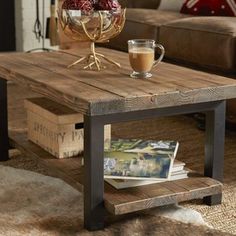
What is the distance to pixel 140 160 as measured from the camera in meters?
1.81

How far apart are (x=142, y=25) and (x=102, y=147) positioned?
1567 mm

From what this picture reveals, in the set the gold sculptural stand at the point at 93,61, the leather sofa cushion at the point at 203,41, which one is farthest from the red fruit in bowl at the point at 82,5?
the leather sofa cushion at the point at 203,41

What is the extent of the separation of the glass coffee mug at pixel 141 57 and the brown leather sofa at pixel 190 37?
2.51 ft

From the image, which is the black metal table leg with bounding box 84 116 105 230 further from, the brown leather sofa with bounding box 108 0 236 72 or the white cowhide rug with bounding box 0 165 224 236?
the brown leather sofa with bounding box 108 0 236 72

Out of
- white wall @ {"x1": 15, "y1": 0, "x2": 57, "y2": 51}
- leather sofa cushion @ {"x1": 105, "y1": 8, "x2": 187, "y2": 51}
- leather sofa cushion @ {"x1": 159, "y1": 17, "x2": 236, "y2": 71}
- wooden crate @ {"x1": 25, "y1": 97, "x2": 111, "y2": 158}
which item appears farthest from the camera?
white wall @ {"x1": 15, "y1": 0, "x2": 57, "y2": 51}

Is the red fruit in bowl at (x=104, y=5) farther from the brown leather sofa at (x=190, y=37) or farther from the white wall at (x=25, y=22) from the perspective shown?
the white wall at (x=25, y=22)

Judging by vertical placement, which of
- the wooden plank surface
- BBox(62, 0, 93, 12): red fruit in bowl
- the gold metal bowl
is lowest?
the wooden plank surface

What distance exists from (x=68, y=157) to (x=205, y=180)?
461 mm

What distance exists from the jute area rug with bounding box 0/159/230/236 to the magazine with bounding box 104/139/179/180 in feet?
0.44

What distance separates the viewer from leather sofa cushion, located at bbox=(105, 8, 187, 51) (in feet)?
9.93

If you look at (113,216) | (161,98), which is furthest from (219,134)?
(113,216)

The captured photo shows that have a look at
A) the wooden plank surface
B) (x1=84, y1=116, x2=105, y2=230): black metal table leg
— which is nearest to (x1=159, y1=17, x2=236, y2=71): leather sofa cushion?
Result: the wooden plank surface

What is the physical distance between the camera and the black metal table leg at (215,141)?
1802mm

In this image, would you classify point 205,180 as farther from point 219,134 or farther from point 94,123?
point 94,123
